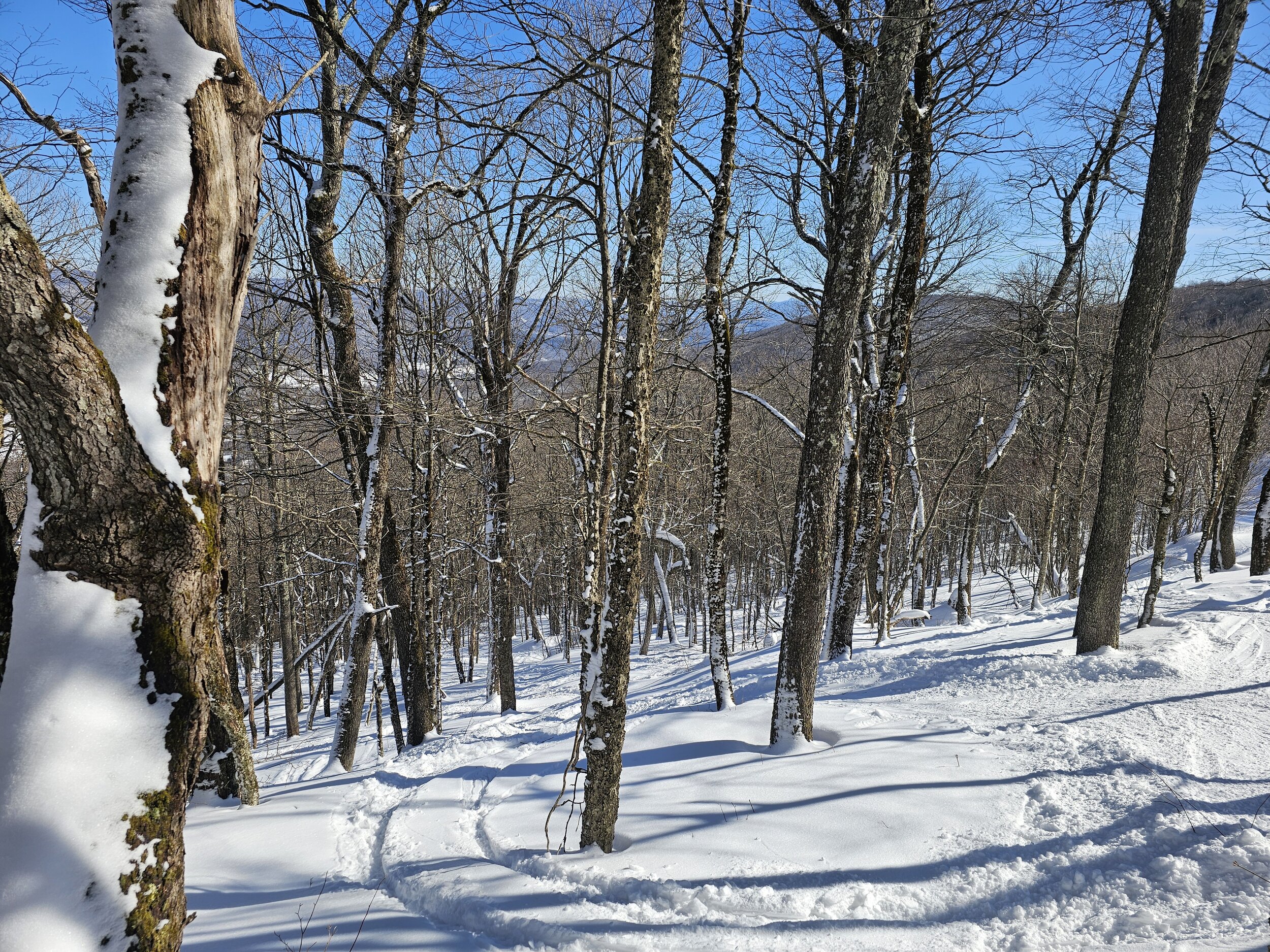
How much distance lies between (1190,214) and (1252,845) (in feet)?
23.8

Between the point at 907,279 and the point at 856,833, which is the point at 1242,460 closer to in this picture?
the point at 907,279

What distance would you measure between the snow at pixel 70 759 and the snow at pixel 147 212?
19.4 inches

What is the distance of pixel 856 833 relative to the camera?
14.1ft

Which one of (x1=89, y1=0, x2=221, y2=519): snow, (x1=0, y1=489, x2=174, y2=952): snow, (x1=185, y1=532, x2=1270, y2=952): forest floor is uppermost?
(x1=89, y1=0, x2=221, y2=519): snow

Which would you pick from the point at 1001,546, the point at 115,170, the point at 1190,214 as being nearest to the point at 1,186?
the point at 115,170

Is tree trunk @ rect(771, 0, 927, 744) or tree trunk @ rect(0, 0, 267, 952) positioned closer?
tree trunk @ rect(0, 0, 267, 952)

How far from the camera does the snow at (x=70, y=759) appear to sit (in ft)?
6.59

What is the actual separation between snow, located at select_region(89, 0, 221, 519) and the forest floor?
3332mm

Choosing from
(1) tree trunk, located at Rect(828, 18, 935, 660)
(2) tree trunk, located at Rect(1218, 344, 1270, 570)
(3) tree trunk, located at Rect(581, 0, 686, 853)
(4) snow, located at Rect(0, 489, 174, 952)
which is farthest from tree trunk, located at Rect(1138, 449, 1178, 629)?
→ (4) snow, located at Rect(0, 489, 174, 952)

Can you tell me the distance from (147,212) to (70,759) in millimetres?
1925

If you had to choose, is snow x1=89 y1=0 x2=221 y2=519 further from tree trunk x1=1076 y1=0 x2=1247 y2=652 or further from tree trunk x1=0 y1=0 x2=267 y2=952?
tree trunk x1=1076 y1=0 x2=1247 y2=652

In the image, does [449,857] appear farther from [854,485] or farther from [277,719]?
[277,719]

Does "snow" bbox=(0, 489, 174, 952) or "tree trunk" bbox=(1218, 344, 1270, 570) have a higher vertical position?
"tree trunk" bbox=(1218, 344, 1270, 570)

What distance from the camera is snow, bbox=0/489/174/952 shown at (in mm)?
2008
